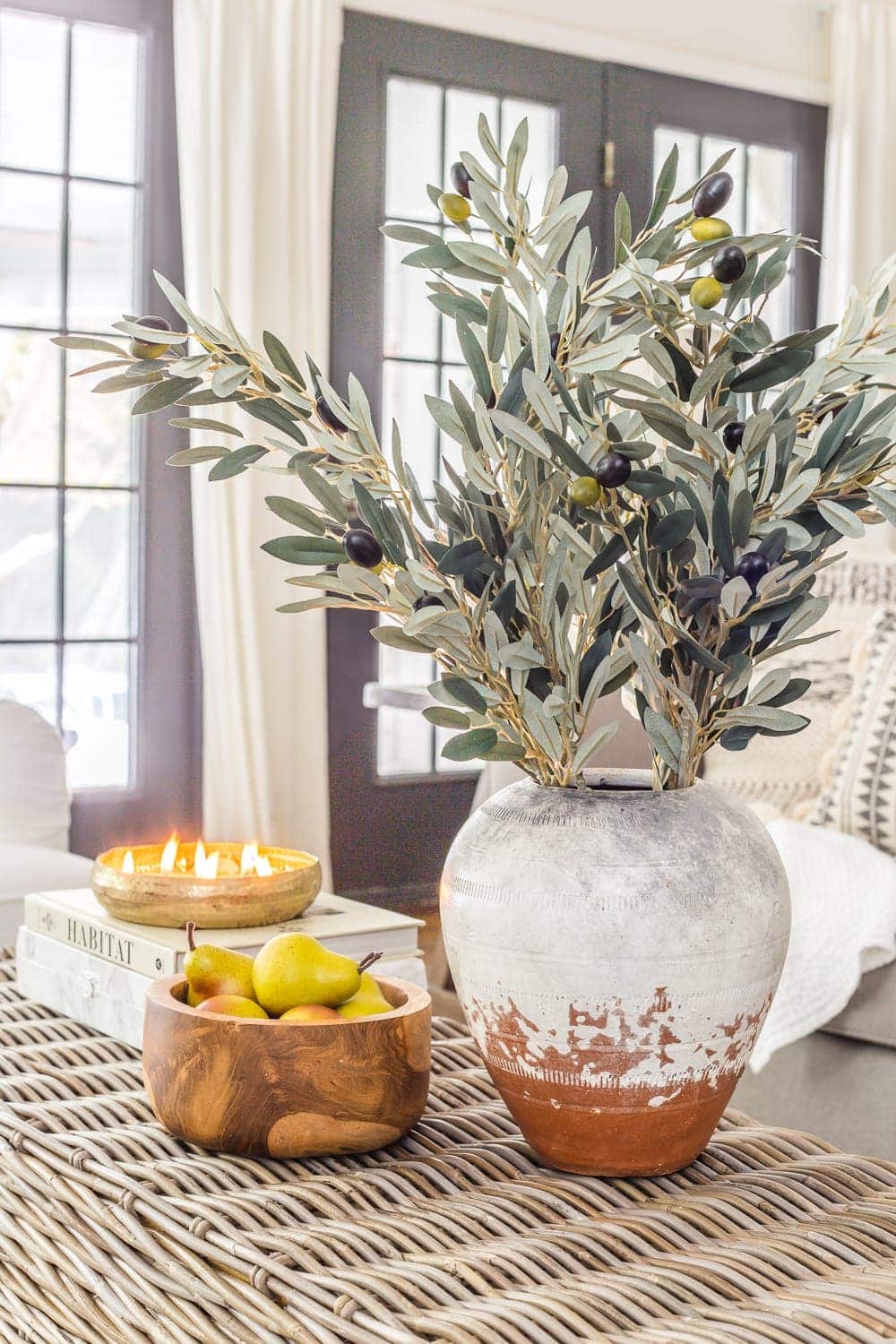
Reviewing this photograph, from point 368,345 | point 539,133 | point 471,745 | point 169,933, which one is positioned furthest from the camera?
point 539,133

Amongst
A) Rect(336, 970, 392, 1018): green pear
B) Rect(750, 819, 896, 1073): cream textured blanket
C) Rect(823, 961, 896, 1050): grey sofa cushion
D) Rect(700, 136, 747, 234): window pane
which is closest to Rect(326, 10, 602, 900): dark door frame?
Rect(700, 136, 747, 234): window pane

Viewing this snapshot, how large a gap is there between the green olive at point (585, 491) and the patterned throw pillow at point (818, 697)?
1956 mm

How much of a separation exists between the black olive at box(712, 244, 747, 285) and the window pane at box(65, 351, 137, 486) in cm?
301

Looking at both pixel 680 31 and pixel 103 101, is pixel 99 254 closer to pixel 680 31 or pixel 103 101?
pixel 103 101

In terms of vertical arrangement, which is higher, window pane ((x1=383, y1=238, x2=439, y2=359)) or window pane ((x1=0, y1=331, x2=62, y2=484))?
window pane ((x1=383, y1=238, x2=439, y2=359))

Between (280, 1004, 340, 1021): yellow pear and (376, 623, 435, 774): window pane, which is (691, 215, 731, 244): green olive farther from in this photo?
(376, 623, 435, 774): window pane

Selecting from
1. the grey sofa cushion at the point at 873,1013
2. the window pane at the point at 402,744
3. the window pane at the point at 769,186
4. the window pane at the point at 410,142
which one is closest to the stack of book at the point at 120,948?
the grey sofa cushion at the point at 873,1013

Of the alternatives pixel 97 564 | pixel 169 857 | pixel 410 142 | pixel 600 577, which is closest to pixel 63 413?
pixel 97 564

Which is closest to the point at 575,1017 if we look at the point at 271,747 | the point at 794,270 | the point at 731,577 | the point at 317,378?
the point at 731,577

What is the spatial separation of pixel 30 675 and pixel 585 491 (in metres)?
3.04

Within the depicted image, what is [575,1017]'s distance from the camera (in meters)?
0.80

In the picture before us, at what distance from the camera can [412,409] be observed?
412 centimetres

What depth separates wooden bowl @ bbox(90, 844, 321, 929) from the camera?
114cm

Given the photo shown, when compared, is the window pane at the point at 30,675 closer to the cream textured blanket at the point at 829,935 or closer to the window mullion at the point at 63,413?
the window mullion at the point at 63,413
